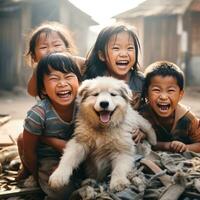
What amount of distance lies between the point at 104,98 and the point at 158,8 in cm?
1930

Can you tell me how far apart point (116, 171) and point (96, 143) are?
13.6 inches

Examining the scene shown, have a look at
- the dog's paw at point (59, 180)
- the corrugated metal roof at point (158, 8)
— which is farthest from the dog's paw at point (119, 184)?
the corrugated metal roof at point (158, 8)

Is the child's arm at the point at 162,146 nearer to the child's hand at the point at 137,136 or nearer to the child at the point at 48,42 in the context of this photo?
the child's hand at the point at 137,136

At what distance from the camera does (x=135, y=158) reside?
3807 millimetres

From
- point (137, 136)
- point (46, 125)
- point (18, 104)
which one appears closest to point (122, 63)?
point (137, 136)

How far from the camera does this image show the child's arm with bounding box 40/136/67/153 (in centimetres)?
396

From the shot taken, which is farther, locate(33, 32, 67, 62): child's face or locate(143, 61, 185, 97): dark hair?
locate(33, 32, 67, 62): child's face

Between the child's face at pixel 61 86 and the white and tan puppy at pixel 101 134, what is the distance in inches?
5.5

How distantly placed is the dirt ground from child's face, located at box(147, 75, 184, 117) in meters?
2.70

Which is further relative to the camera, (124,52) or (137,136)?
(124,52)

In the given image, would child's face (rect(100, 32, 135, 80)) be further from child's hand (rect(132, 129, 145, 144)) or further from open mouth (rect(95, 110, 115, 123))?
open mouth (rect(95, 110, 115, 123))

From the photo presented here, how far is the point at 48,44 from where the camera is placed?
4.93 meters

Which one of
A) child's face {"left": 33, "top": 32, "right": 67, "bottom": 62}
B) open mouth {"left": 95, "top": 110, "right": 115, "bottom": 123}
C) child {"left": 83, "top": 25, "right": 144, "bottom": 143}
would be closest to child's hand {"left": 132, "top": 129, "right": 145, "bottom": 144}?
open mouth {"left": 95, "top": 110, "right": 115, "bottom": 123}

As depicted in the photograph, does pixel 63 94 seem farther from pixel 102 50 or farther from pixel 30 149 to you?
pixel 102 50
